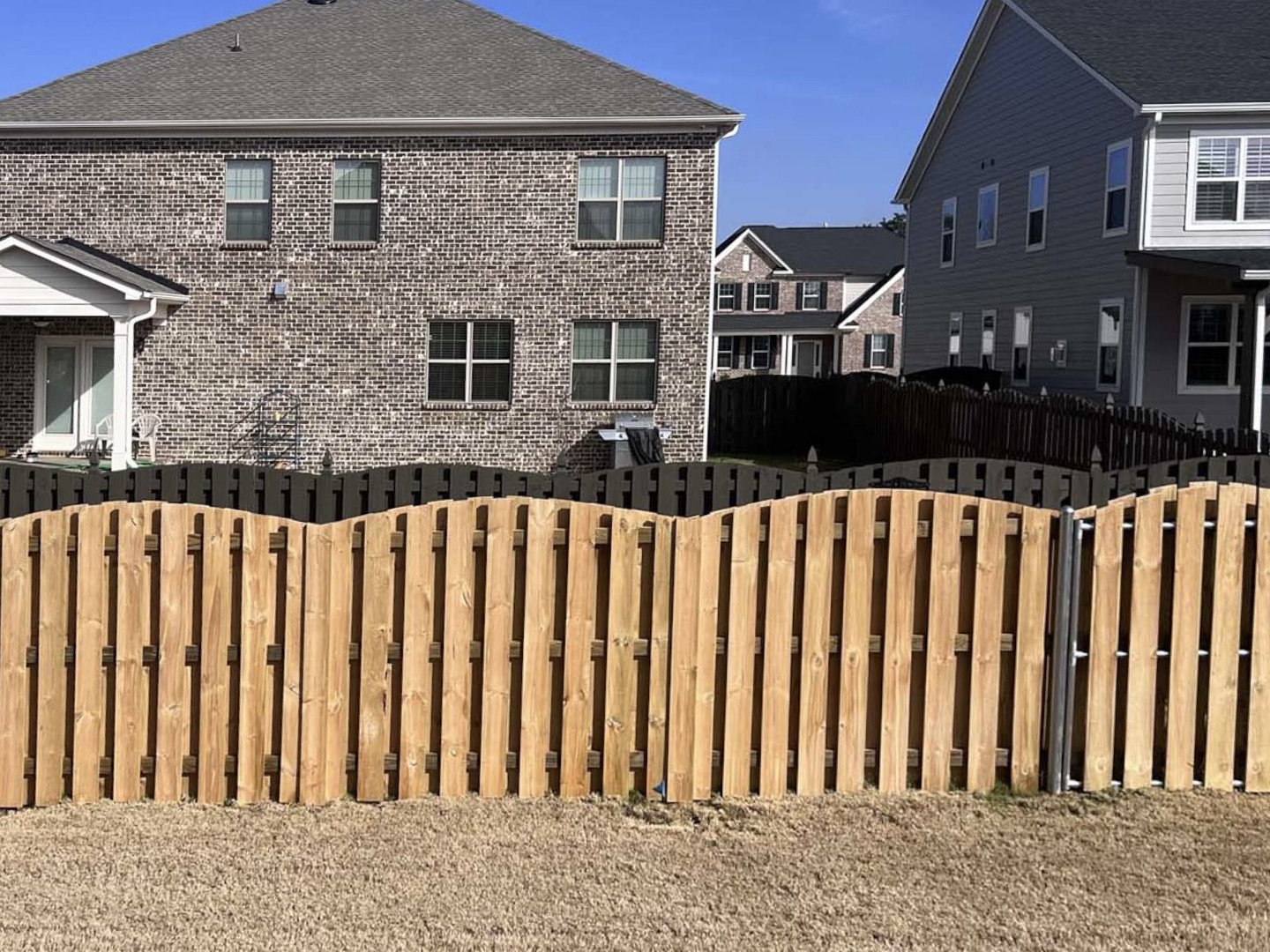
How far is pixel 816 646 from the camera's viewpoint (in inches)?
263

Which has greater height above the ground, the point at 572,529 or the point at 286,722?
the point at 572,529

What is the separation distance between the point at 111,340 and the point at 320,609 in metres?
18.9

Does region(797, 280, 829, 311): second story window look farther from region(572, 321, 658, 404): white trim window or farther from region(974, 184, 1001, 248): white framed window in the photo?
region(572, 321, 658, 404): white trim window

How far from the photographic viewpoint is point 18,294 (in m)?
21.5

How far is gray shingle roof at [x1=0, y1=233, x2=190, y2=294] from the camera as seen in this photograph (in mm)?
21328

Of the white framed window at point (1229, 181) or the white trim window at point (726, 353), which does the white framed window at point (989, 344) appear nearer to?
the white framed window at point (1229, 181)

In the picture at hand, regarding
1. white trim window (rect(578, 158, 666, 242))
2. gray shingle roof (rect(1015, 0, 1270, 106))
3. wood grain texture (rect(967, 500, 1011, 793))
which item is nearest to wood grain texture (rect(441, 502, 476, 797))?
wood grain texture (rect(967, 500, 1011, 793))

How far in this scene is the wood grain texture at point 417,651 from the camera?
21.3 feet

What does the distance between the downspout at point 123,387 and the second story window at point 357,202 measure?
336 centimetres

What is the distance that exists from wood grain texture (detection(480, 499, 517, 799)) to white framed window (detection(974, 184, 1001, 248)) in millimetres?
26580

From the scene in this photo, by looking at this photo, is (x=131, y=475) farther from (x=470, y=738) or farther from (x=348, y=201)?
(x=348, y=201)

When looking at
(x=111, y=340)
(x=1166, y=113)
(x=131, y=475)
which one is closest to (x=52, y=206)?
(x=111, y=340)

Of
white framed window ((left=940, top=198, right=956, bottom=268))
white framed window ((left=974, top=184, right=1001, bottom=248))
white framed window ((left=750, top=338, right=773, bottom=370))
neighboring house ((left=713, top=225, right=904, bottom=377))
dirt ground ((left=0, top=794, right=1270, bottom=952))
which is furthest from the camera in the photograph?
white framed window ((left=750, top=338, right=773, bottom=370))

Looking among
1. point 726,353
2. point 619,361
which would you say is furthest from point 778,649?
point 726,353
